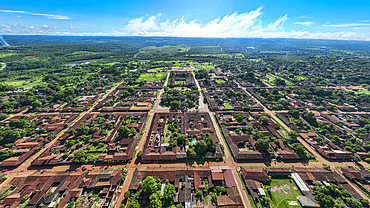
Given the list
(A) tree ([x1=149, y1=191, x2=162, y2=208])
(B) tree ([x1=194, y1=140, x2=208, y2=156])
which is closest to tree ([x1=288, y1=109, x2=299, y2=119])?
(B) tree ([x1=194, y1=140, x2=208, y2=156])

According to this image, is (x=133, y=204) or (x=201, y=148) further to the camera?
(x=201, y=148)

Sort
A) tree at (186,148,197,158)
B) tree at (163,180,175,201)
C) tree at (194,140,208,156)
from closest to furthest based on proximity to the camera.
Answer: tree at (163,180,175,201), tree at (186,148,197,158), tree at (194,140,208,156)

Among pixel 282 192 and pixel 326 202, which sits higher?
pixel 326 202

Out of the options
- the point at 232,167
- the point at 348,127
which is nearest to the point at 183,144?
the point at 232,167

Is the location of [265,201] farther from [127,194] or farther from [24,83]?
[24,83]

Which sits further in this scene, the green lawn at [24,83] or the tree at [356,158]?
the green lawn at [24,83]

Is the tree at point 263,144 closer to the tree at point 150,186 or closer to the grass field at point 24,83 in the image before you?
the tree at point 150,186

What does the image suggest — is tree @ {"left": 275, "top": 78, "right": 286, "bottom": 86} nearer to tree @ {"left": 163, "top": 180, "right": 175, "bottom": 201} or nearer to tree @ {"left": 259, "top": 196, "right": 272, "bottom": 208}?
tree @ {"left": 259, "top": 196, "right": 272, "bottom": 208}

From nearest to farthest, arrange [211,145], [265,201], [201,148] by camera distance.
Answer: [265,201]
[201,148]
[211,145]

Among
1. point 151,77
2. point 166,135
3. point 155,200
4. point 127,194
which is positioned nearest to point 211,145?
point 166,135

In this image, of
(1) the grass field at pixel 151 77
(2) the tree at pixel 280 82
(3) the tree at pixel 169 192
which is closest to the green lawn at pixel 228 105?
(3) the tree at pixel 169 192
